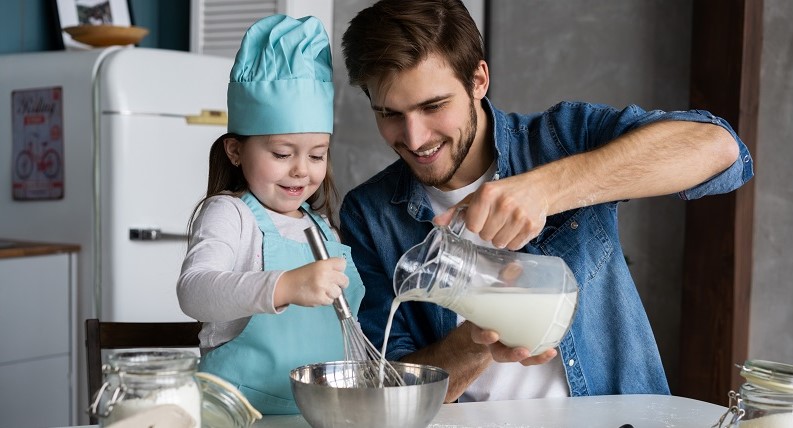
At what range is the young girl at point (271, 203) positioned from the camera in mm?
1539

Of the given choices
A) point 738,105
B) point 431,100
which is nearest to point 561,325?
point 431,100

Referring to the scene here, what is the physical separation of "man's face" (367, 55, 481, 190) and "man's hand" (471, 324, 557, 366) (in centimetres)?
49

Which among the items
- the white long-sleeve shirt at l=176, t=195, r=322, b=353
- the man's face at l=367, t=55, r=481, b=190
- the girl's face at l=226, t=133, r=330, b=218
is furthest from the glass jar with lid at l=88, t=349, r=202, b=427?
the man's face at l=367, t=55, r=481, b=190

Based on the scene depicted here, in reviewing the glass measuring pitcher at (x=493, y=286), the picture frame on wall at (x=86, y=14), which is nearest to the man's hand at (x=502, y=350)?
the glass measuring pitcher at (x=493, y=286)

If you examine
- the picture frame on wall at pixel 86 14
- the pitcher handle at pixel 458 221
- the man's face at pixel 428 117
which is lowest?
the pitcher handle at pixel 458 221

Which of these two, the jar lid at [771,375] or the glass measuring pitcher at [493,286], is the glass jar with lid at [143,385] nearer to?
the glass measuring pitcher at [493,286]

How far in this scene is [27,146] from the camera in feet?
11.1

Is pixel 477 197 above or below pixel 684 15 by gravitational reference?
below

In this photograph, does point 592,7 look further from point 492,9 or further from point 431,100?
point 431,100

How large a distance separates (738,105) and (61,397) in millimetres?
2345

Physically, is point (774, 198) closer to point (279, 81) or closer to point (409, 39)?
point (409, 39)

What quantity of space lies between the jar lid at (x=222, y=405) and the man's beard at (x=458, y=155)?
742 millimetres

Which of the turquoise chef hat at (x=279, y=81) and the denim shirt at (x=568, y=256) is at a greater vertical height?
the turquoise chef hat at (x=279, y=81)

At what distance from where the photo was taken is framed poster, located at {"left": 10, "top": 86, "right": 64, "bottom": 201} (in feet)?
10.8
